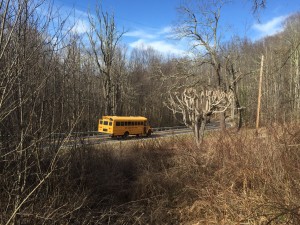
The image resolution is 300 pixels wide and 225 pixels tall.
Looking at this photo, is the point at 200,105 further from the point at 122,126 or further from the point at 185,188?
the point at 122,126

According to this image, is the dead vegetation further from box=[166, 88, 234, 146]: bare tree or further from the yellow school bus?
the yellow school bus

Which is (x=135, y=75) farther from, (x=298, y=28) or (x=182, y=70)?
(x=298, y=28)

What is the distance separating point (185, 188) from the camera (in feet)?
23.9

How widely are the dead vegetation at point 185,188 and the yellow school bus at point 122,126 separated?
15008 mm

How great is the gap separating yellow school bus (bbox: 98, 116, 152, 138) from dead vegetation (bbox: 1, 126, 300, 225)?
591 inches

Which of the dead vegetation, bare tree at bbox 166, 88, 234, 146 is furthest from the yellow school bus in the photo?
the dead vegetation

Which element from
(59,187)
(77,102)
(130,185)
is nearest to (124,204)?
(130,185)

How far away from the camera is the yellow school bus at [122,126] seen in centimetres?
2503

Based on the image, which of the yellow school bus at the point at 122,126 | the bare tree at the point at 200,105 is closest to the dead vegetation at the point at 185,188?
the bare tree at the point at 200,105

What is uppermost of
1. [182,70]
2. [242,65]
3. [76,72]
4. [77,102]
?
[242,65]

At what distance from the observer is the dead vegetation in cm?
482

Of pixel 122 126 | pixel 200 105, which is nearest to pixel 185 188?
pixel 200 105

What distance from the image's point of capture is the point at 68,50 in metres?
5.37

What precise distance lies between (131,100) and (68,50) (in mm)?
33870
